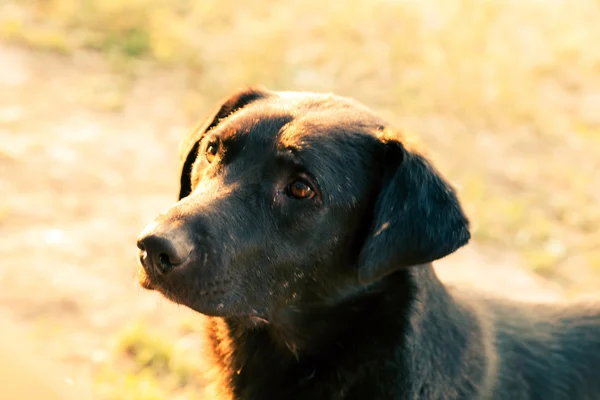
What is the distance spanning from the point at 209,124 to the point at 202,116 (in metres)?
3.88

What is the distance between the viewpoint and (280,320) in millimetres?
2918

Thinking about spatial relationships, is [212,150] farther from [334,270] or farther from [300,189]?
[334,270]

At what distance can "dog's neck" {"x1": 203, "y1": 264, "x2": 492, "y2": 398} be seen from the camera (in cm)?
Answer: 279

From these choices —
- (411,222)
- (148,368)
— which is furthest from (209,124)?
(148,368)

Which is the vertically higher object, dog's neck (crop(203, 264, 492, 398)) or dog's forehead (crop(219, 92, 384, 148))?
dog's forehead (crop(219, 92, 384, 148))

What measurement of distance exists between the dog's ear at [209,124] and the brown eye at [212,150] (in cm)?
29

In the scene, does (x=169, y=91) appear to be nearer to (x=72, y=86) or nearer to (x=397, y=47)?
(x=72, y=86)

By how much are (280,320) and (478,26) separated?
22.2 feet

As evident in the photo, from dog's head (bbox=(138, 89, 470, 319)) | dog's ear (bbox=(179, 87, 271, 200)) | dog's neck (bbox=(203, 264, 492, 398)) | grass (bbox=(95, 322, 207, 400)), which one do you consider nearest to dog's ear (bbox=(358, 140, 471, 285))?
dog's head (bbox=(138, 89, 470, 319))

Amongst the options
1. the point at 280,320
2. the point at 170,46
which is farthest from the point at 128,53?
the point at 280,320

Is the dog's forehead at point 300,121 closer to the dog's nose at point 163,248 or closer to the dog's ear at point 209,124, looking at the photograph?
the dog's ear at point 209,124

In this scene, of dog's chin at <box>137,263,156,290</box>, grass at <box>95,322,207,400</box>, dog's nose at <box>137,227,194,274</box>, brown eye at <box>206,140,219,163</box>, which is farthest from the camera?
grass at <box>95,322,207,400</box>

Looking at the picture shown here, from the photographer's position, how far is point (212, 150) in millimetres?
2943

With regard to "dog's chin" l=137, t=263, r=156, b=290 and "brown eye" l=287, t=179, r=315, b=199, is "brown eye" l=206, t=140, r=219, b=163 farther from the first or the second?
"dog's chin" l=137, t=263, r=156, b=290
